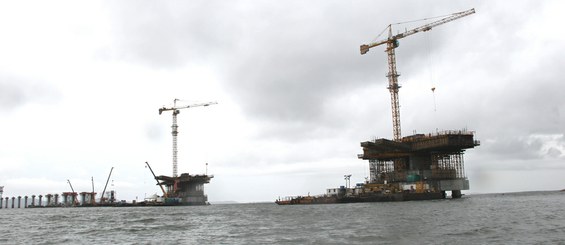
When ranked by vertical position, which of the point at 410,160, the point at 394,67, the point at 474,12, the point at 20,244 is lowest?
the point at 20,244

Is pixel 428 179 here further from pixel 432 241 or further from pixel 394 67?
pixel 432 241

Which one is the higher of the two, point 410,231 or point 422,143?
point 422,143

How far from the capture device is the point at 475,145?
162 m

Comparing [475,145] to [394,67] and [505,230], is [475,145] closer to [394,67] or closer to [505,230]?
[394,67]

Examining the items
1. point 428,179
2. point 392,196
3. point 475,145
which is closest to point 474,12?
point 475,145

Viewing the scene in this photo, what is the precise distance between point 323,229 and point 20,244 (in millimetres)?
34075

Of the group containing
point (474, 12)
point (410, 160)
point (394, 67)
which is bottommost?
point (410, 160)

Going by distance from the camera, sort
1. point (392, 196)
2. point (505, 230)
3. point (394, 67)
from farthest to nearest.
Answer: point (394, 67) < point (392, 196) < point (505, 230)

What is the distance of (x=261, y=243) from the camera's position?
46.6m

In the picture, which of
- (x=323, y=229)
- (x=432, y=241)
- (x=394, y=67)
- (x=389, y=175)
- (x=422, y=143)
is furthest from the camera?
(x=394, y=67)

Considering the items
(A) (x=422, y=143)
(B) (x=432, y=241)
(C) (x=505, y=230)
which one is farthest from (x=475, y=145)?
(B) (x=432, y=241)

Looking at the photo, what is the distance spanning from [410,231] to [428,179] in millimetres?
127194

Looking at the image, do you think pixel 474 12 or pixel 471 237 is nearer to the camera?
pixel 471 237

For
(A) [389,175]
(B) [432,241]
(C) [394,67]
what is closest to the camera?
(B) [432,241]
